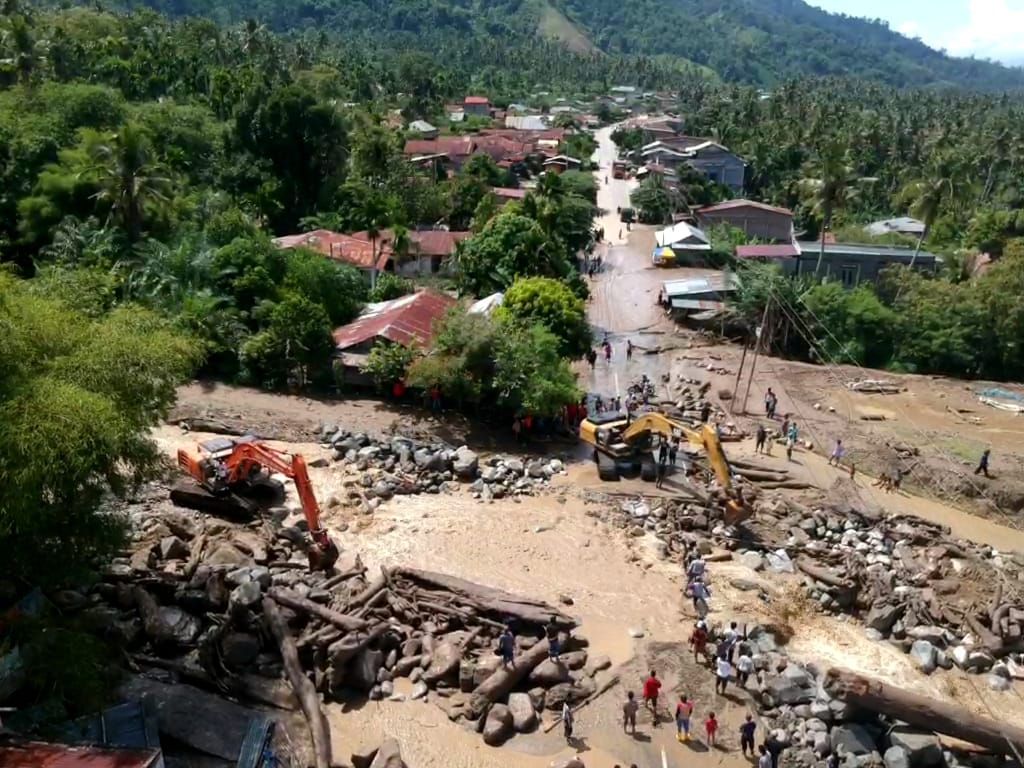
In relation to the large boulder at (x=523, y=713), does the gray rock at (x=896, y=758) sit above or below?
above

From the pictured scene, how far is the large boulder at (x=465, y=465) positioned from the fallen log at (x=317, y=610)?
30.2 feet

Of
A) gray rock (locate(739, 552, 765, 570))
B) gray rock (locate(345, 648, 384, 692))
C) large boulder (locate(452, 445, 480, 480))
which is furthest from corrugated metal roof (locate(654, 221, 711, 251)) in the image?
gray rock (locate(345, 648, 384, 692))

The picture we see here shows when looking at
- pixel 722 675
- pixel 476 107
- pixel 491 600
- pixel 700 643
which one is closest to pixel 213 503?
pixel 491 600

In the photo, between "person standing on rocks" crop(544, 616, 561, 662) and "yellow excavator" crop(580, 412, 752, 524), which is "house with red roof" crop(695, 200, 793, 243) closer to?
"yellow excavator" crop(580, 412, 752, 524)

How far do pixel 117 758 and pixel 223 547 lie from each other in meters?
9.44

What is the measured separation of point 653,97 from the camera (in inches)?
7151

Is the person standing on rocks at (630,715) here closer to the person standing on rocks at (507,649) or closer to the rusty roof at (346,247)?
the person standing on rocks at (507,649)

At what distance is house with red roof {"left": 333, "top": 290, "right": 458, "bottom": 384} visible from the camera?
34.5 metres

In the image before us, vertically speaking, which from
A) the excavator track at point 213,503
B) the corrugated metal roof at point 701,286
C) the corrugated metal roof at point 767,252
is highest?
the corrugated metal roof at point 767,252

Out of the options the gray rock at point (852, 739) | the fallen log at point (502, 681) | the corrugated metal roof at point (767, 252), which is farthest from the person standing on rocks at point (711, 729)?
the corrugated metal roof at point (767, 252)

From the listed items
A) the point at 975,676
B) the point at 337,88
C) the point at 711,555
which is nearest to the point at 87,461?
the point at 711,555

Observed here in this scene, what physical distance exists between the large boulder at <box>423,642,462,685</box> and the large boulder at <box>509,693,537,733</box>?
143 centimetres

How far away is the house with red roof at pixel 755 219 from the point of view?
71875 mm

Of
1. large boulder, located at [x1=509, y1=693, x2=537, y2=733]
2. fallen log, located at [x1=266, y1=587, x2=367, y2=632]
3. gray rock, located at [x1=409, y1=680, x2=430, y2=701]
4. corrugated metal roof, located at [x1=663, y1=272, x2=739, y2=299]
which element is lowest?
gray rock, located at [x1=409, y1=680, x2=430, y2=701]
